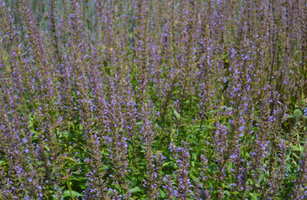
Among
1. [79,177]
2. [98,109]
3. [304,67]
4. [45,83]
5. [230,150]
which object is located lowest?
[79,177]

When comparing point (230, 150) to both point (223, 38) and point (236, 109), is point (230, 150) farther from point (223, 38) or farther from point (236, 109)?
point (223, 38)

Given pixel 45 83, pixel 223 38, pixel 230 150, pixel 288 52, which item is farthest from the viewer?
pixel 223 38

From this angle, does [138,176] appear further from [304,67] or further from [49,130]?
[304,67]

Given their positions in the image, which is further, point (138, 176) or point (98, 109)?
point (138, 176)

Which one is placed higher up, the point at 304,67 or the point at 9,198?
the point at 304,67

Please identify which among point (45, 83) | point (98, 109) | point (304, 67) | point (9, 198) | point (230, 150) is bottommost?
point (9, 198)

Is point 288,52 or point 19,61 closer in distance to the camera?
point 19,61

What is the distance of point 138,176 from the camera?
11.7ft

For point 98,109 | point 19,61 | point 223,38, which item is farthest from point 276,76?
point 19,61

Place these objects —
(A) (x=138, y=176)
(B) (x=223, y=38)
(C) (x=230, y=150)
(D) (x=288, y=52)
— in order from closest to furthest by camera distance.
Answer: (C) (x=230, y=150) < (A) (x=138, y=176) < (D) (x=288, y=52) < (B) (x=223, y=38)

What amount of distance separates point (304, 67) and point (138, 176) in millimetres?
3825

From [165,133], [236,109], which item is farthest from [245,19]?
[236,109]

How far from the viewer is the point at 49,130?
3160mm

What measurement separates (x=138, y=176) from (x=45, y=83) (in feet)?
5.44
